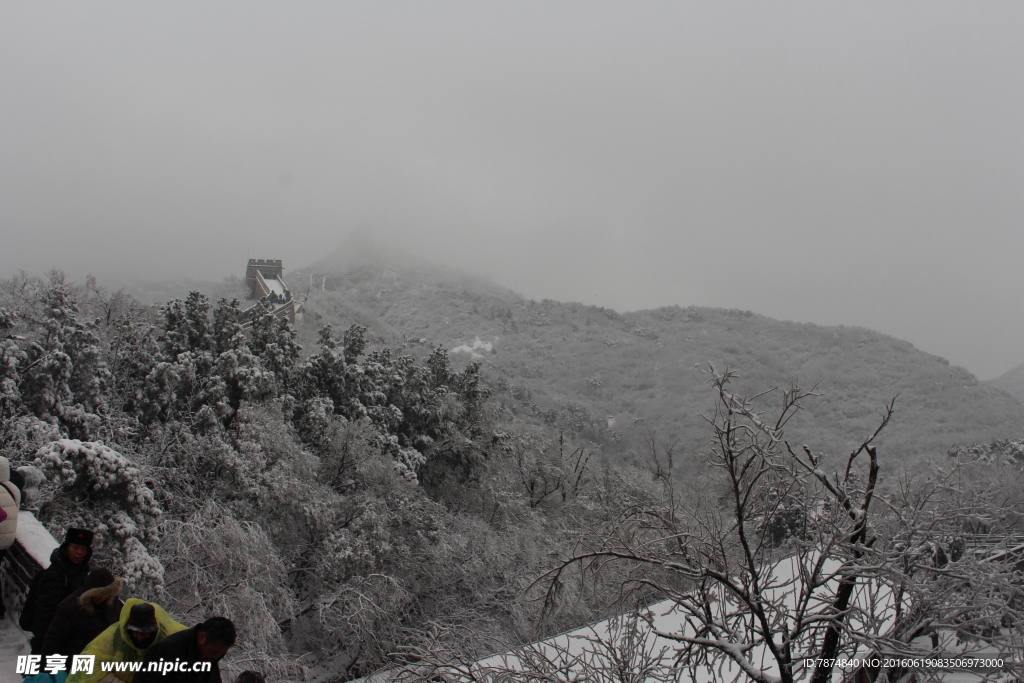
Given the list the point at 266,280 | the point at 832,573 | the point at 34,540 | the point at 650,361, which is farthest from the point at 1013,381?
the point at 34,540

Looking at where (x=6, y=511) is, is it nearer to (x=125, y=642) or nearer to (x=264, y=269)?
(x=125, y=642)

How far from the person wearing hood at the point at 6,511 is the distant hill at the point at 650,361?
129ft

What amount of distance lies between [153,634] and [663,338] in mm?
91220

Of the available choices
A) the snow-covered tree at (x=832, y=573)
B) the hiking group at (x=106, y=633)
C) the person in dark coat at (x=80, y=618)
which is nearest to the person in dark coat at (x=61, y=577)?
the hiking group at (x=106, y=633)

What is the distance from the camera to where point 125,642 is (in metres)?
3.16

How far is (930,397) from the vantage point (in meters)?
71.1

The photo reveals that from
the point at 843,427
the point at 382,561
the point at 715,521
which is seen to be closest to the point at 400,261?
the point at 843,427

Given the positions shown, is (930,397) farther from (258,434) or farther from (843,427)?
(258,434)

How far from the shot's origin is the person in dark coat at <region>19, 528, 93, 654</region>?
3986 mm

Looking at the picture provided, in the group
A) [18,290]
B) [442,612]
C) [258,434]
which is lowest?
[442,612]

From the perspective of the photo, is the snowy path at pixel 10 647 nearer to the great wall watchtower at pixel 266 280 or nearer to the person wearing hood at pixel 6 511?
the person wearing hood at pixel 6 511

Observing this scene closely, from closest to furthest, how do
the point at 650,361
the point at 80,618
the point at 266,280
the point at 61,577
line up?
the point at 80,618, the point at 61,577, the point at 266,280, the point at 650,361

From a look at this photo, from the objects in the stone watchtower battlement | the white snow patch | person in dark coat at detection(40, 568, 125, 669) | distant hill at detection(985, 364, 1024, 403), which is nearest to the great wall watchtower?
the stone watchtower battlement

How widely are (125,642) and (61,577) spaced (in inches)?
50.5
